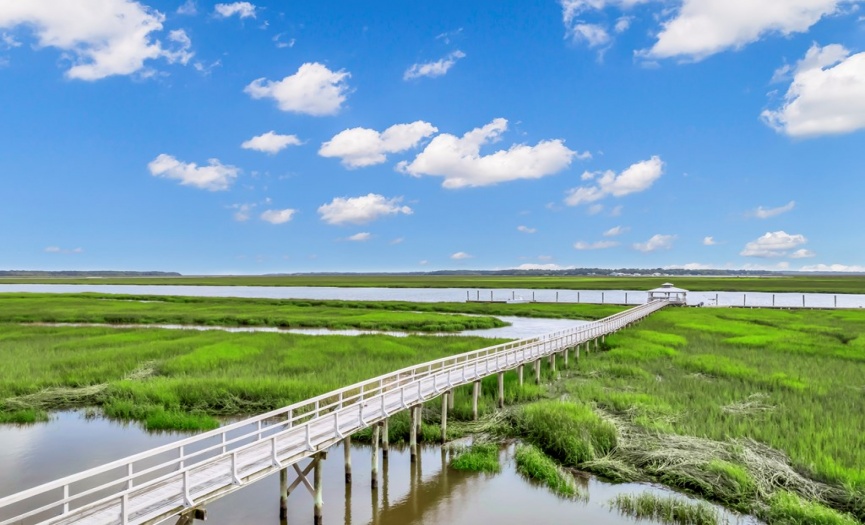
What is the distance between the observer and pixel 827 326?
53000 millimetres

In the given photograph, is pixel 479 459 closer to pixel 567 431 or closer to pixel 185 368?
Answer: pixel 567 431

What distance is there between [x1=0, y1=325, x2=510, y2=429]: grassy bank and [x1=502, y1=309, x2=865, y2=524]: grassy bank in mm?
11046

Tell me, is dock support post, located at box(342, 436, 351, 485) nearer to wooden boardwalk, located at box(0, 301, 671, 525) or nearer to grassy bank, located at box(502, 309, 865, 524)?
wooden boardwalk, located at box(0, 301, 671, 525)

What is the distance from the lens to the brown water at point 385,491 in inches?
569

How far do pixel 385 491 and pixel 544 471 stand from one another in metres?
4.79

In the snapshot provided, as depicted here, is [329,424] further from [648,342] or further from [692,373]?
[648,342]

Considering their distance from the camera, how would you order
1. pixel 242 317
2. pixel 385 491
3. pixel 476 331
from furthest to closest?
1. pixel 242 317
2. pixel 476 331
3. pixel 385 491

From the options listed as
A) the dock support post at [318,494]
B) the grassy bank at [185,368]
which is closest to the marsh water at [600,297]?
the grassy bank at [185,368]

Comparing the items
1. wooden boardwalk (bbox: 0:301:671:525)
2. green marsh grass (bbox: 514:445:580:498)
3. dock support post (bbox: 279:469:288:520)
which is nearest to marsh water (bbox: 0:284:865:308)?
green marsh grass (bbox: 514:445:580:498)

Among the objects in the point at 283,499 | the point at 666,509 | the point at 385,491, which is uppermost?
the point at 283,499

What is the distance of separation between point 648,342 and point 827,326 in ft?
80.6

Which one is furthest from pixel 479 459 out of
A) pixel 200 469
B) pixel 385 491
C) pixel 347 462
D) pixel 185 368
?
pixel 185 368

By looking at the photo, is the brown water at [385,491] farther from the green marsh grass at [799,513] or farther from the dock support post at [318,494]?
the green marsh grass at [799,513]

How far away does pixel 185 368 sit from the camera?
101 ft
